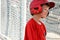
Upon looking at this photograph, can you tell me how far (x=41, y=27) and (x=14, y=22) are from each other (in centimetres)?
31

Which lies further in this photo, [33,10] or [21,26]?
[21,26]

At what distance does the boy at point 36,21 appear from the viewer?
1065mm

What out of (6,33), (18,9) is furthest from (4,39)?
(18,9)

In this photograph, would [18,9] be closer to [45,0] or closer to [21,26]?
[21,26]

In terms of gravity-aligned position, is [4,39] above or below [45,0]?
below

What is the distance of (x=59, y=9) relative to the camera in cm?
142

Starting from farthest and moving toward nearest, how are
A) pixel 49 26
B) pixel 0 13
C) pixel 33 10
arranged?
1. pixel 49 26
2. pixel 0 13
3. pixel 33 10

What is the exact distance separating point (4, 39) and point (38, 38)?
1.20ft

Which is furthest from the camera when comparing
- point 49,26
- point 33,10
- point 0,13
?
point 49,26

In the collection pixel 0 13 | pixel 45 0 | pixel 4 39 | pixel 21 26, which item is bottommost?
pixel 4 39

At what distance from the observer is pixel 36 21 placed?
3.63 ft

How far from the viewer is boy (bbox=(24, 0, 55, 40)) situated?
1.07m

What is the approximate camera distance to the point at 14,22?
135 cm

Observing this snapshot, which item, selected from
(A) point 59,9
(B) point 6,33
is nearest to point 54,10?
(A) point 59,9
